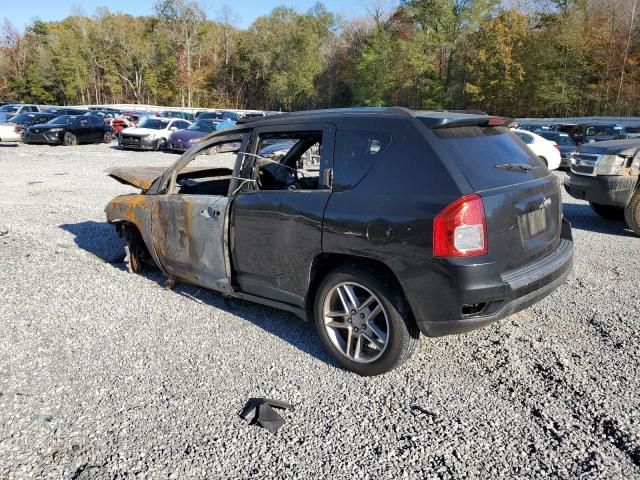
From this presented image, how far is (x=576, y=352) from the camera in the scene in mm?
3582

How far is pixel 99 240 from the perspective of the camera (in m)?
6.98

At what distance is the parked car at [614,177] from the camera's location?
22.3ft

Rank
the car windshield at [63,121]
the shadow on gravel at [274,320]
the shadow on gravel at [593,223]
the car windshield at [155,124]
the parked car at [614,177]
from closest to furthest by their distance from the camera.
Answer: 1. the shadow on gravel at [274,320]
2. the parked car at [614,177]
3. the shadow on gravel at [593,223]
4. the car windshield at [155,124]
5. the car windshield at [63,121]

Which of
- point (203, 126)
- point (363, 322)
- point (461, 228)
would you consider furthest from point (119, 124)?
point (461, 228)

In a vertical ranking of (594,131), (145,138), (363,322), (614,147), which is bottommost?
(363,322)

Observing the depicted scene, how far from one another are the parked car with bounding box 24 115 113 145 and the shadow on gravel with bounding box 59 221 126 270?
17.8m

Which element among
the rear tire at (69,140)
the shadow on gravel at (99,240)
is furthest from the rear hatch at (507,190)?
the rear tire at (69,140)

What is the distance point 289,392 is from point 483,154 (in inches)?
79.5

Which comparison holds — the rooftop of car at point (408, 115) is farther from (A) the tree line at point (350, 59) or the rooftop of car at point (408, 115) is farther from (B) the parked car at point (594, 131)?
(A) the tree line at point (350, 59)

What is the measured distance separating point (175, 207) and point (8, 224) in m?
5.00

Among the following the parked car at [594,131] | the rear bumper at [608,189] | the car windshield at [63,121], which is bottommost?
the rear bumper at [608,189]

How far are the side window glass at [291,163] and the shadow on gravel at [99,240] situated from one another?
8.57ft

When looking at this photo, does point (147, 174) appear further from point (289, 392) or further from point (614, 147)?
point (614, 147)

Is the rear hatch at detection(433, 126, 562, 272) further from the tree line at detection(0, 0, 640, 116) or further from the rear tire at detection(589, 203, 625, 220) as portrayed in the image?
the tree line at detection(0, 0, 640, 116)
